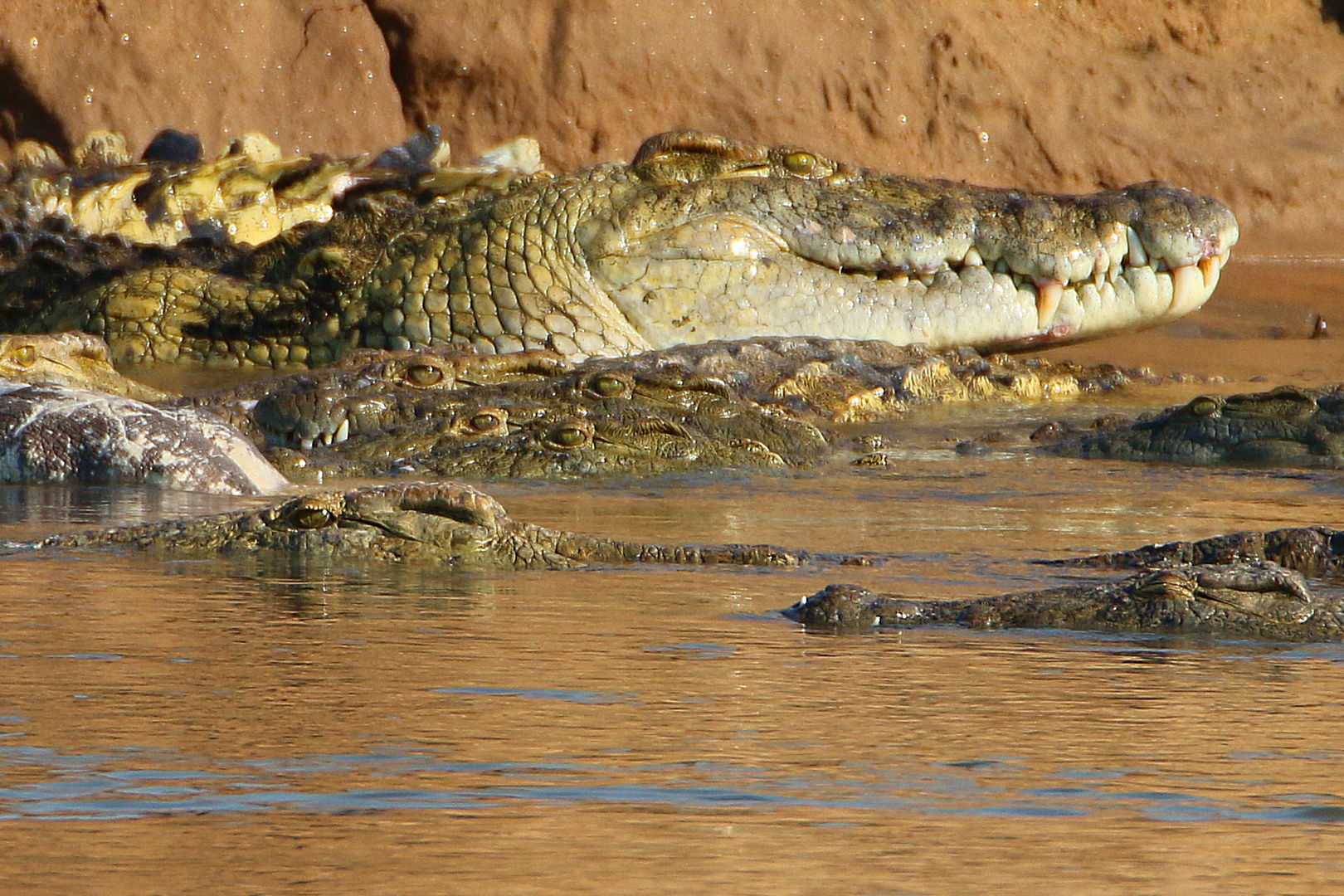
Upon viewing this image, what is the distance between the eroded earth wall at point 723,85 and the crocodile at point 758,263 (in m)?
5.28

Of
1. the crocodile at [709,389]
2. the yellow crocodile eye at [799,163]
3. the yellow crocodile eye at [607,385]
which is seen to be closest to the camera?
the crocodile at [709,389]

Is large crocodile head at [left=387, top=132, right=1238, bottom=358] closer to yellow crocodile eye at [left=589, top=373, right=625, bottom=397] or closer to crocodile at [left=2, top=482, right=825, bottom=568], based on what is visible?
yellow crocodile eye at [left=589, top=373, right=625, bottom=397]

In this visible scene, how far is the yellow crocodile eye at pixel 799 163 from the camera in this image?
9672 millimetres

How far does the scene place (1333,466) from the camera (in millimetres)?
7195

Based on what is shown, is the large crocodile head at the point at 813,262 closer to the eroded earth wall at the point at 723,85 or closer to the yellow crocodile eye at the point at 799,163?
the yellow crocodile eye at the point at 799,163

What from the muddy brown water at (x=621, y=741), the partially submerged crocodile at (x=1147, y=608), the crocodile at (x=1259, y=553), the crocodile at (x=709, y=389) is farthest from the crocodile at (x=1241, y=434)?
the partially submerged crocodile at (x=1147, y=608)

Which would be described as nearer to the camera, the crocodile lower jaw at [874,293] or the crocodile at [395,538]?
the crocodile at [395,538]

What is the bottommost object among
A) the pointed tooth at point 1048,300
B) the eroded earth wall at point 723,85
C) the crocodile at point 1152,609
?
the crocodile at point 1152,609

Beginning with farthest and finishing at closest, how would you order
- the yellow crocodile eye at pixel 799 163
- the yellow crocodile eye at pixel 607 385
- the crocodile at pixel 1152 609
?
the yellow crocodile eye at pixel 799 163 < the yellow crocodile eye at pixel 607 385 < the crocodile at pixel 1152 609

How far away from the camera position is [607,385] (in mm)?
7453

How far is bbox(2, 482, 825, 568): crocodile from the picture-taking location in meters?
4.45

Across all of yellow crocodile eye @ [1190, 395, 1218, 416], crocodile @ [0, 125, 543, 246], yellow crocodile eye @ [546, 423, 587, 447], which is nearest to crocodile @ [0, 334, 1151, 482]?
yellow crocodile eye @ [546, 423, 587, 447]

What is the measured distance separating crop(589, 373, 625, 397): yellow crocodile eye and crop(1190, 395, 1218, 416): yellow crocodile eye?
6.91ft

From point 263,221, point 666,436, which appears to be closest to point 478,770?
point 666,436
